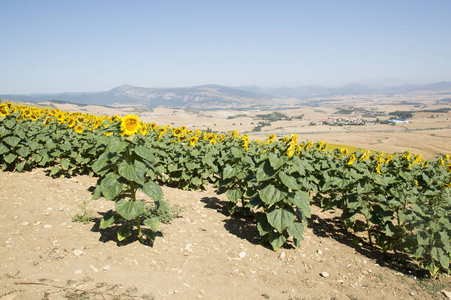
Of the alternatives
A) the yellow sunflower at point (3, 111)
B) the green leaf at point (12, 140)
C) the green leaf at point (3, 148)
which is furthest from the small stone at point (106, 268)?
the yellow sunflower at point (3, 111)

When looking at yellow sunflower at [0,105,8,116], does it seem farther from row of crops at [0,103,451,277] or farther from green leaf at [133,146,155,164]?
green leaf at [133,146,155,164]

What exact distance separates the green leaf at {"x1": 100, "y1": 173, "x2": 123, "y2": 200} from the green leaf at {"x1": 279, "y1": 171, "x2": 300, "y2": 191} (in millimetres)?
2718

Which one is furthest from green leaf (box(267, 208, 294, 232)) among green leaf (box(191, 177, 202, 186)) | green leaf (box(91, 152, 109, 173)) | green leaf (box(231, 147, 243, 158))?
green leaf (box(191, 177, 202, 186))

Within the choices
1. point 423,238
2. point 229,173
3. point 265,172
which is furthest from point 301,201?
point 423,238

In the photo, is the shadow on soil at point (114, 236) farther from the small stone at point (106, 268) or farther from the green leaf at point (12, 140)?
the green leaf at point (12, 140)

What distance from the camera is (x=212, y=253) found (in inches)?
194

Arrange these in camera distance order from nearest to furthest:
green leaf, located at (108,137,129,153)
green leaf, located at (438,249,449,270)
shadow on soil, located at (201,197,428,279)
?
1. green leaf, located at (108,137,129,153)
2. green leaf, located at (438,249,449,270)
3. shadow on soil, located at (201,197,428,279)

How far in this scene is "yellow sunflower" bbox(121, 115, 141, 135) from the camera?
12.4ft

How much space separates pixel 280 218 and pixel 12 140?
7.56 meters

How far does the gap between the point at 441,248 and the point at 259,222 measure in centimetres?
323

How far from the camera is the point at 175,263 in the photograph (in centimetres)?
442

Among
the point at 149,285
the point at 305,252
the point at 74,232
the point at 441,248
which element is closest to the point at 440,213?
the point at 441,248

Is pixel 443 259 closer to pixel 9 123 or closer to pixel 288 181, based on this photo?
pixel 288 181

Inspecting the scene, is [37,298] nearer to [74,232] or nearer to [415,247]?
[74,232]
